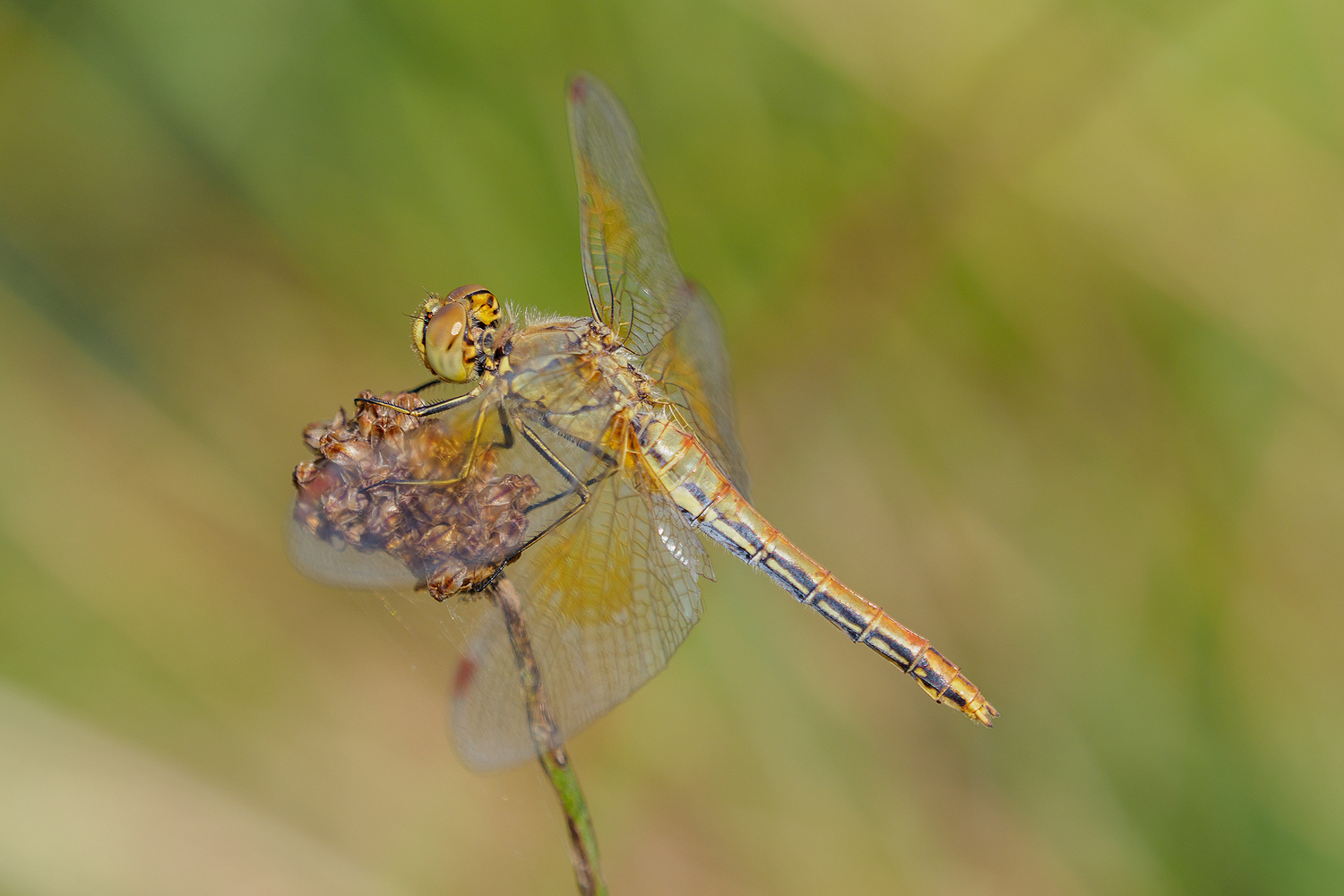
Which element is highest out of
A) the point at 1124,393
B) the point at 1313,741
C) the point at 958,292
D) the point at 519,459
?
the point at 958,292

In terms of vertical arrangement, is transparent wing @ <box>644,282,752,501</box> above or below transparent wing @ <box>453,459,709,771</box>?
above

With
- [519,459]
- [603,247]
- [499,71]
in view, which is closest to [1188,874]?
[519,459]

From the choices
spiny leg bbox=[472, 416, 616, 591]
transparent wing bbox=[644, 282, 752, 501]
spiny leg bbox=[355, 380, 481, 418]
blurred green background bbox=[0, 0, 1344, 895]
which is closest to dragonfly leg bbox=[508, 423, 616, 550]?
spiny leg bbox=[472, 416, 616, 591]

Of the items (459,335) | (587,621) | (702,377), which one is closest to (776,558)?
(702,377)

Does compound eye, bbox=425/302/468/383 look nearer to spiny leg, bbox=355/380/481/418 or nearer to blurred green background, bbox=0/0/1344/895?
spiny leg, bbox=355/380/481/418

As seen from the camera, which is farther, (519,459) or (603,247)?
(603,247)

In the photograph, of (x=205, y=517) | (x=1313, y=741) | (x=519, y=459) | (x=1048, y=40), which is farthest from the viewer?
(x=205, y=517)

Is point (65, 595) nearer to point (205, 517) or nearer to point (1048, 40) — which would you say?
point (205, 517)
